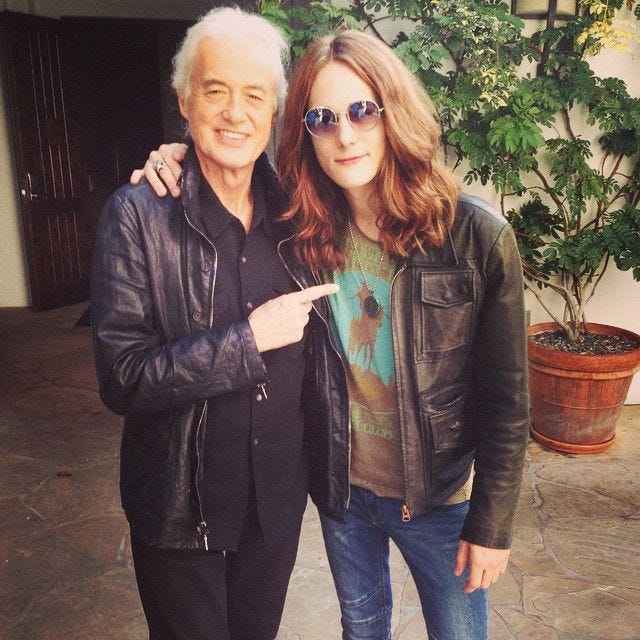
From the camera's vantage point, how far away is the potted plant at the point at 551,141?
3.25 metres

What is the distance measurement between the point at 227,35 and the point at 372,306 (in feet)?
2.25

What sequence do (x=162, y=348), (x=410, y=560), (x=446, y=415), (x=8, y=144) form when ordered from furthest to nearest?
(x=8, y=144) < (x=410, y=560) < (x=446, y=415) < (x=162, y=348)

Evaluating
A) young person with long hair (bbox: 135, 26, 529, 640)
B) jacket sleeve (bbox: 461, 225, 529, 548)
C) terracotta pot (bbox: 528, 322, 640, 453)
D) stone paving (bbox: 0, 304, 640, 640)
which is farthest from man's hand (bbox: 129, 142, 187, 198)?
terracotta pot (bbox: 528, 322, 640, 453)

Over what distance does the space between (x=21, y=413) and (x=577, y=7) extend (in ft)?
14.1

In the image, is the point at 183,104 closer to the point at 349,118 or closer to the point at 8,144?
the point at 349,118

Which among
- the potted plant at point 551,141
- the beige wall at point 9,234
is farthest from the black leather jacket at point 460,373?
the beige wall at point 9,234

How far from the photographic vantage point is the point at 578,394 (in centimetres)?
360

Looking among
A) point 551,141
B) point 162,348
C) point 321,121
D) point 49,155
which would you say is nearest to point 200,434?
point 162,348

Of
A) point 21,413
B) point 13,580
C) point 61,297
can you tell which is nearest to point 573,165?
point 13,580

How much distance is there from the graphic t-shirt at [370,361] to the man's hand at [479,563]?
187 mm

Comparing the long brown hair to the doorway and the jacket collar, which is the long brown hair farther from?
the doorway

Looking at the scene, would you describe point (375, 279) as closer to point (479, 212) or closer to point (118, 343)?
point (479, 212)

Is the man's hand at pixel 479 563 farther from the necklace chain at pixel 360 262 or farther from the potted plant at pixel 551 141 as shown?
the potted plant at pixel 551 141

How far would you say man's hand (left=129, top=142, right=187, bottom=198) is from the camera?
1422mm
